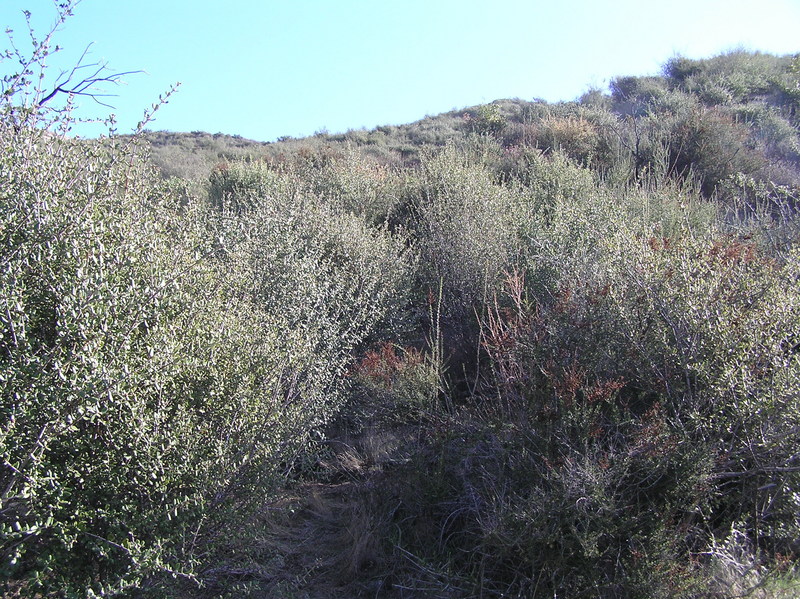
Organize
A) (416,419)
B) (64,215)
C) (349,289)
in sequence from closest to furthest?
(64,215)
(416,419)
(349,289)

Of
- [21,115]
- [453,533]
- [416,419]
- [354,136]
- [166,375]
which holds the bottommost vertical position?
[453,533]

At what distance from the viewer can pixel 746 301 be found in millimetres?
3602

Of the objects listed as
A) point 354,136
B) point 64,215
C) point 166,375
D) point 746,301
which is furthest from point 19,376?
point 354,136

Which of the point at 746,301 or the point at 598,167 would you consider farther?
the point at 598,167

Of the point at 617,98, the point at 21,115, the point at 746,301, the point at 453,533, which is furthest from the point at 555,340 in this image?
the point at 617,98

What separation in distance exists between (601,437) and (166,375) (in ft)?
8.21

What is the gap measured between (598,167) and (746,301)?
7.68 m

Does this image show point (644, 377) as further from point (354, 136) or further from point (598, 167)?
point (354, 136)

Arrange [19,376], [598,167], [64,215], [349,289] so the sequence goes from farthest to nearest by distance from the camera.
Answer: [598,167] < [349,289] < [64,215] < [19,376]

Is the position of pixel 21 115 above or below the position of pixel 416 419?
above

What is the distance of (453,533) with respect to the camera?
3.77 m

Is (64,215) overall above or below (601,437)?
above

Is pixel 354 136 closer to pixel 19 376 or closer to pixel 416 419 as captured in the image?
pixel 416 419

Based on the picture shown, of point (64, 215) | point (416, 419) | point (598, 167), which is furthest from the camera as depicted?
point (598, 167)
